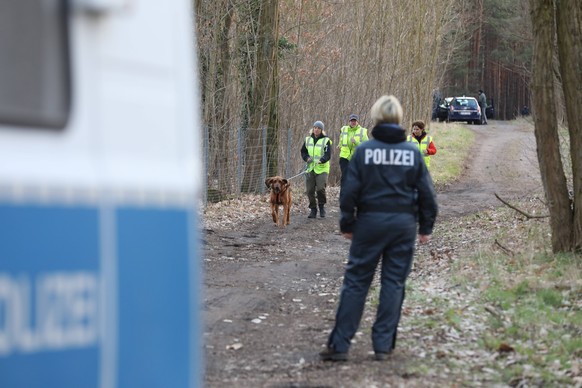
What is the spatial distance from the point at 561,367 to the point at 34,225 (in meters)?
5.63

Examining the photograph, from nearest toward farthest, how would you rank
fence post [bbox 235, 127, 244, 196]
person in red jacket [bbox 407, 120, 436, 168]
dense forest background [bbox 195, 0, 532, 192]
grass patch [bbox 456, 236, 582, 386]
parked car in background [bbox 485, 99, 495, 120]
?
1. grass patch [bbox 456, 236, 582, 386]
2. person in red jacket [bbox 407, 120, 436, 168]
3. dense forest background [bbox 195, 0, 532, 192]
4. fence post [bbox 235, 127, 244, 196]
5. parked car in background [bbox 485, 99, 495, 120]

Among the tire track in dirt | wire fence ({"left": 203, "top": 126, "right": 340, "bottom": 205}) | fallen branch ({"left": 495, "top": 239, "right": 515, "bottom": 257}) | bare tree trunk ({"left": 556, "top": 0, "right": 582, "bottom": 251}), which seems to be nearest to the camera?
bare tree trunk ({"left": 556, "top": 0, "right": 582, "bottom": 251})

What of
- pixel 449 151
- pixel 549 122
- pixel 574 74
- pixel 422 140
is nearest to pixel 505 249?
pixel 549 122

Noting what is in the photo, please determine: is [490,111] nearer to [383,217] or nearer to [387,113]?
[387,113]

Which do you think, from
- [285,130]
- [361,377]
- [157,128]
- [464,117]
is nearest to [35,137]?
[157,128]

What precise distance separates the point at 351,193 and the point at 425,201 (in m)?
0.58

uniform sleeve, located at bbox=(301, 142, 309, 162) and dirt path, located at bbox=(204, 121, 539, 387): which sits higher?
uniform sleeve, located at bbox=(301, 142, 309, 162)

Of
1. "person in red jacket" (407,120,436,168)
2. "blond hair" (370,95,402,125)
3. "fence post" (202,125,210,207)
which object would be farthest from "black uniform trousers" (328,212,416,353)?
"fence post" (202,125,210,207)

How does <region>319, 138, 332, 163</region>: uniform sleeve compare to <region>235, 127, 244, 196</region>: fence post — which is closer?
<region>319, 138, 332, 163</region>: uniform sleeve

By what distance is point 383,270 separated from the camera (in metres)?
7.57

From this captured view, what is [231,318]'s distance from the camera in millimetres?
9414

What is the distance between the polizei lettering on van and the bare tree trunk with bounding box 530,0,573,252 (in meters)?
10.4

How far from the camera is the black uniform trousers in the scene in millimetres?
7289

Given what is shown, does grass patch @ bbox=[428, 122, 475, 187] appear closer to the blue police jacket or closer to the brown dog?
the brown dog
